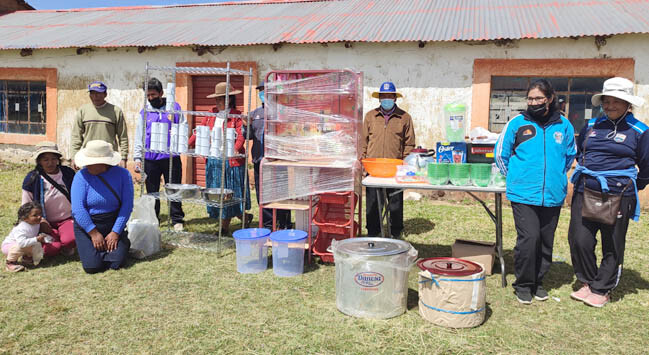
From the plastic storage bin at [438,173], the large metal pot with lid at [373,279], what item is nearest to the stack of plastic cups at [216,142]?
the large metal pot with lid at [373,279]

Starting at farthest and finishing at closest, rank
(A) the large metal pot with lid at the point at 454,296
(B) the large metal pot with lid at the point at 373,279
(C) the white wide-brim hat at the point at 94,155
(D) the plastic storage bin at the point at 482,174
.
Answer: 1. (C) the white wide-brim hat at the point at 94,155
2. (D) the plastic storage bin at the point at 482,174
3. (B) the large metal pot with lid at the point at 373,279
4. (A) the large metal pot with lid at the point at 454,296

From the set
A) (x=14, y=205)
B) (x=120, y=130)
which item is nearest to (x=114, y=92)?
(x=14, y=205)

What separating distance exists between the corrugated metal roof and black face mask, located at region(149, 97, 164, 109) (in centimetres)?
367

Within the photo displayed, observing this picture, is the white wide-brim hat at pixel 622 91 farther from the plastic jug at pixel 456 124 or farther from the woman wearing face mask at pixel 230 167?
the woman wearing face mask at pixel 230 167

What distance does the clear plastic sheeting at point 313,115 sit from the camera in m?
4.68

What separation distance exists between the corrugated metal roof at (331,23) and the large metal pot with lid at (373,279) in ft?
18.7

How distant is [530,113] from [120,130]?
4566 mm

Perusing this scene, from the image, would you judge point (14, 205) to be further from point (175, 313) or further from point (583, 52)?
point (583, 52)

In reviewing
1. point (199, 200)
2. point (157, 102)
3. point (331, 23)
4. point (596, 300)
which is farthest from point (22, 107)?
point (596, 300)

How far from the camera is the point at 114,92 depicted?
9.89 metres

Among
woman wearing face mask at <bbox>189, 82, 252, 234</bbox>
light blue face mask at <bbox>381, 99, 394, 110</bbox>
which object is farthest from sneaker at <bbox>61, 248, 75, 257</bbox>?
light blue face mask at <bbox>381, 99, 394, 110</bbox>

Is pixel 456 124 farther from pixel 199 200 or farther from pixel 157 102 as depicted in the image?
pixel 157 102

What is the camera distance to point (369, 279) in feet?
11.0

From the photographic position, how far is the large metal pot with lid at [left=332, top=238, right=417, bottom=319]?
3.34 m
